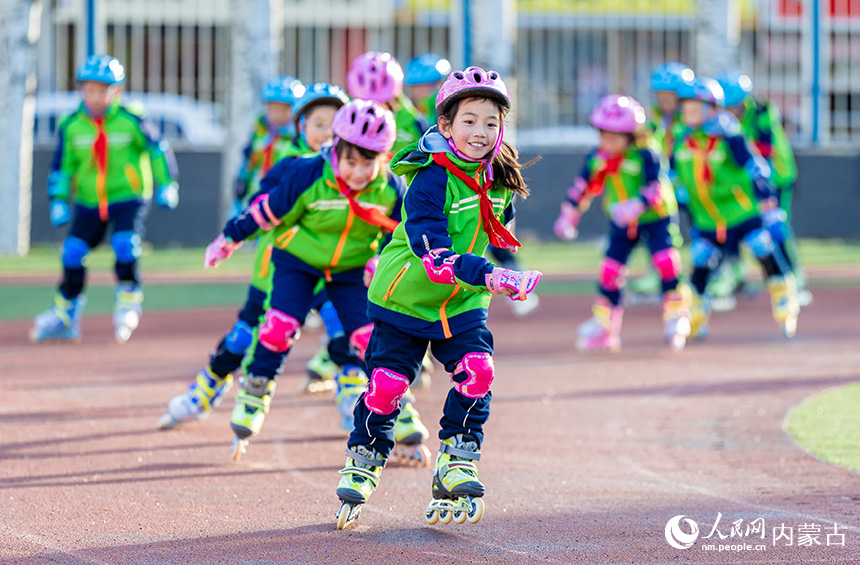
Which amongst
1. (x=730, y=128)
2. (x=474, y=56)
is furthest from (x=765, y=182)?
(x=474, y=56)

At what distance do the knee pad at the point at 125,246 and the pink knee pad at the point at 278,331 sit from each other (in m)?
4.60

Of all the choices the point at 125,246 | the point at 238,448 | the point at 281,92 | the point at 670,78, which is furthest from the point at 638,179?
the point at 238,448

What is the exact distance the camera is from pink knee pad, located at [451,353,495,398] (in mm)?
5383

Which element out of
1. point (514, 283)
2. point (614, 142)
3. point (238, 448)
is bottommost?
point (238, 448)

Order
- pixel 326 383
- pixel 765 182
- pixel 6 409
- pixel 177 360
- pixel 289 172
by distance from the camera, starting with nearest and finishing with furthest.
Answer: pixel 289 172 → pixel 6 409 → pixel 326 383 → pixel 177 360 → pixel 765 182

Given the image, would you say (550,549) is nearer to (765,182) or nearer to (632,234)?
(632,234)

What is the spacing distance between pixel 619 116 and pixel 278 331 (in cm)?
453

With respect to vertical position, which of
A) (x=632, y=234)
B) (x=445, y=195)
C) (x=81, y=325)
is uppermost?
(x=445, y=195)

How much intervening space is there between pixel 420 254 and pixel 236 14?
48.9 ft

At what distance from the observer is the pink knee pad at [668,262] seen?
426 inches

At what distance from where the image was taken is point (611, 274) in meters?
10.9

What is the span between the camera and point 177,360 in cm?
1036

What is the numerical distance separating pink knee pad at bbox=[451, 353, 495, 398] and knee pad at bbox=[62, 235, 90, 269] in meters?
6.43

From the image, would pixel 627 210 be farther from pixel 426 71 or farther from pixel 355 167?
pixel 355 167
